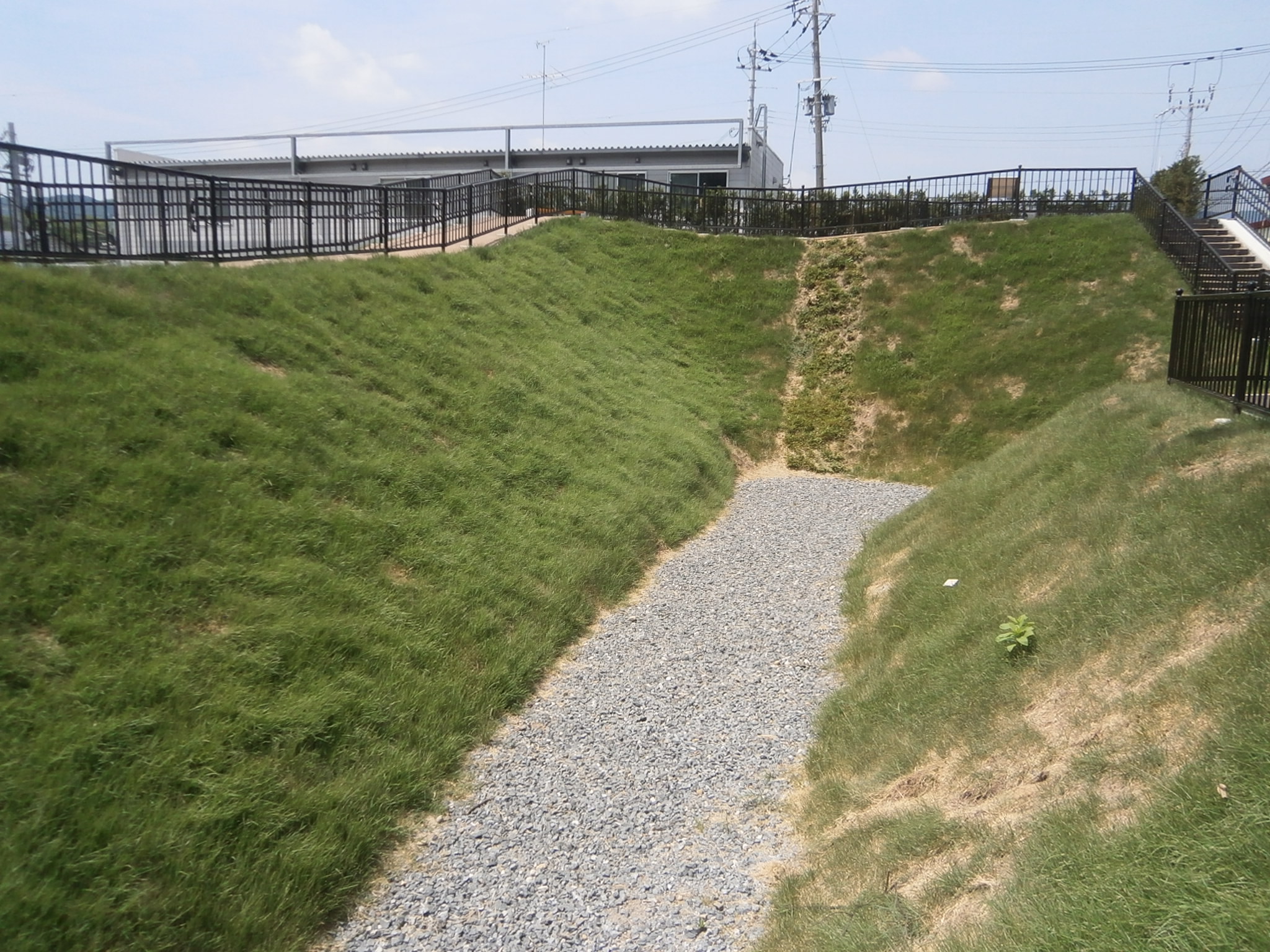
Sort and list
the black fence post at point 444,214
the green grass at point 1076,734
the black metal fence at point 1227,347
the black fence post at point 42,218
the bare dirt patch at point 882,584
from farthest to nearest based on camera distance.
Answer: the black fence post at point 444,214 → the black fence post at point 42,218 → the bare dirt patch at point 882,584 → the black metal fence at point 1227,347 → the green grass at point 1076,734

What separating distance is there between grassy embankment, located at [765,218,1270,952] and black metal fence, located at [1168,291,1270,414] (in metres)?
0.30

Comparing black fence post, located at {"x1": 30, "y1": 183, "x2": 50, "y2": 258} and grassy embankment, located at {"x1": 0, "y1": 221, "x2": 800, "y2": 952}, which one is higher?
black fence post, located at {"x1": 30, "y1": 183, "x2": 50, "y2": 258}

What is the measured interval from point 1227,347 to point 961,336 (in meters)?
12.7

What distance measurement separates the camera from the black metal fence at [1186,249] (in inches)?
709

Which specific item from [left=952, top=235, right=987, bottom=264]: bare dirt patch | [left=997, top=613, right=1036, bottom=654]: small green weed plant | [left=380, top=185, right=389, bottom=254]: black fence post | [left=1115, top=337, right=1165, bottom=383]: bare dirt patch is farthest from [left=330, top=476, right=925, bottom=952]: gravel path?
[left=952, top=235, right=987, bottom=264]: bare dirt patch

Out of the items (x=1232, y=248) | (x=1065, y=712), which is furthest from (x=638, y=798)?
(x=1232, y=248)

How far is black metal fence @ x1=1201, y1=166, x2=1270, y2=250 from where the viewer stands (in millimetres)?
22047

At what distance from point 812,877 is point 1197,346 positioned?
7.92m

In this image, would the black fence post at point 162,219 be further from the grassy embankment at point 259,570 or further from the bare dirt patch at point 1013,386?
the bare dirt patch at point 1013,386

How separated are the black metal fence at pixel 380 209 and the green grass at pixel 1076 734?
32.6 ft

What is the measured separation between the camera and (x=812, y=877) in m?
4.98

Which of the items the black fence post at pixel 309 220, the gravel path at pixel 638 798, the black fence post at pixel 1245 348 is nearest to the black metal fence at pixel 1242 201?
Result: the black fence post at pixel 1245 348

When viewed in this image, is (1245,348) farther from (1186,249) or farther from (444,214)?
(1186,249)

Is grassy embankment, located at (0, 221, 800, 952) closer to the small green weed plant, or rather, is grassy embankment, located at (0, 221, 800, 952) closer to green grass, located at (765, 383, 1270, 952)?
green grass, located at (765, 383, 1270, 952)
